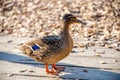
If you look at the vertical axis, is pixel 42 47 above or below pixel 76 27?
below

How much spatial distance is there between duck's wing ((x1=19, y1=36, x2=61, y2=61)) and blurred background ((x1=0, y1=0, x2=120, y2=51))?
3.47 feet

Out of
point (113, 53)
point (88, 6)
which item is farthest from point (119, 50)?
point (88, 6)

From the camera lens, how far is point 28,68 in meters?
4.46

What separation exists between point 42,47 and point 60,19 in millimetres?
2645

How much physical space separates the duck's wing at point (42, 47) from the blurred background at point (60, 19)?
3.47 feet

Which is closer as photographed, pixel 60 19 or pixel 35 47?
pixel 35 47

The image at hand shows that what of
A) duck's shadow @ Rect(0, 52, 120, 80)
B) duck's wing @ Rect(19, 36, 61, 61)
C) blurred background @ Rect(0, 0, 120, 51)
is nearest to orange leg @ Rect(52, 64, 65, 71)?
duck's shadow @ Rect(0, 52, 120, 80)

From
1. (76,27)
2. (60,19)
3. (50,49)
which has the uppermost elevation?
(60,19)

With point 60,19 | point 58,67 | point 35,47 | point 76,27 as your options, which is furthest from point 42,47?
point 60,19

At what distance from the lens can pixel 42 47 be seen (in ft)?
13.8

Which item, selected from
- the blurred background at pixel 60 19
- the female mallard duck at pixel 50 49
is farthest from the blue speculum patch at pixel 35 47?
the blurred background at pixel 60 19

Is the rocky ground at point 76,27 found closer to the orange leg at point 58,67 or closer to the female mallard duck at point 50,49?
the orange leg at point 58,67

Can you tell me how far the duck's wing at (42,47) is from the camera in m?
4.18

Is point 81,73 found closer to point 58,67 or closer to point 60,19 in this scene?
point 58,67
